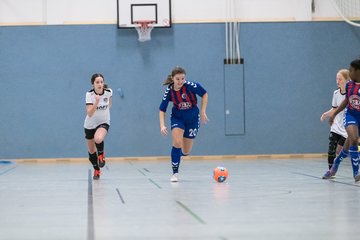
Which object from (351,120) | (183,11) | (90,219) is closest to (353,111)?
(351,120)

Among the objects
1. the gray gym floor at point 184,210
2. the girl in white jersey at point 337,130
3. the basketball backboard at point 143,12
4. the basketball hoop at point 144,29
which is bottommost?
the gray gym floor at point 184,210

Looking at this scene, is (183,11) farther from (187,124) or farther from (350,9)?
(187,124)

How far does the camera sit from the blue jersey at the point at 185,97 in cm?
920

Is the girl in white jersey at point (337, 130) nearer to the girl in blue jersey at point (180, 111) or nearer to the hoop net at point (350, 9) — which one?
the girl in blue jersey at point (180, 111)

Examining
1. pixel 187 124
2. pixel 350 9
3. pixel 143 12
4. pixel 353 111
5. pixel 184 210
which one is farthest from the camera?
pixel 350 9

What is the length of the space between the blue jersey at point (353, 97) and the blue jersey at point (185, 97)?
2.33m

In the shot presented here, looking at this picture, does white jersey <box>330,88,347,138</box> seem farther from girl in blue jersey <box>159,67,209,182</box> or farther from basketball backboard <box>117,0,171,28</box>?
basketball backboard <box>117,0,171,28</box>

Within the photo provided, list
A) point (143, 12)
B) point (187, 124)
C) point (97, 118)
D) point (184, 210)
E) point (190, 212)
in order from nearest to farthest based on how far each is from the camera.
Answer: point (190, 212) → point (184, 210) → point (187, 124) → point (97, 118) → point (143, 12)

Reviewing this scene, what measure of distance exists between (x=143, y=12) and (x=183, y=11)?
1.39 meters

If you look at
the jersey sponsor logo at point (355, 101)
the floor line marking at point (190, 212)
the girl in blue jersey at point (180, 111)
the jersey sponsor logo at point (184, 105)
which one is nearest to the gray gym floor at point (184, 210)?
the floor line marking at point (190, 212)

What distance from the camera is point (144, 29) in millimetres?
16609

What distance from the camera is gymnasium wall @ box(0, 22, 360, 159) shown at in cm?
1686

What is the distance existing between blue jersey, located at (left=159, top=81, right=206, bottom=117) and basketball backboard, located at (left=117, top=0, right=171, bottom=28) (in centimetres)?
769

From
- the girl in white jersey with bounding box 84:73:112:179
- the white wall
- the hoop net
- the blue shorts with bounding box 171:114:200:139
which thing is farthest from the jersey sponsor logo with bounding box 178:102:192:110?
the hoop net
